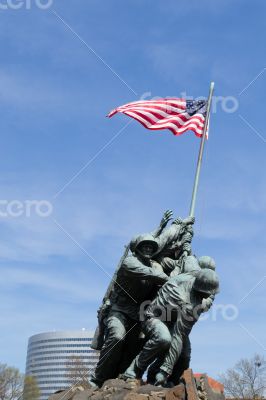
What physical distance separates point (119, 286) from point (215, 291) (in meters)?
1.52

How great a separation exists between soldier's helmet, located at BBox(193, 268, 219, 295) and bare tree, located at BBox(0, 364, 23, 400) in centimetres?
3436

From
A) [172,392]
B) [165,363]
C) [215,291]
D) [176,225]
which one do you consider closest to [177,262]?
[176,225]

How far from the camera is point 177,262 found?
9914mm

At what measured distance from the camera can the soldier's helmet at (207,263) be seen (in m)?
9.12

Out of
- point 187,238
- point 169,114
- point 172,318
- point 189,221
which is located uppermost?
point 169,114

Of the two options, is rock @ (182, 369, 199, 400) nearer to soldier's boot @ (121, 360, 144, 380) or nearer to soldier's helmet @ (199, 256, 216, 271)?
soldier's boot @ (121, 360, 144, 380)

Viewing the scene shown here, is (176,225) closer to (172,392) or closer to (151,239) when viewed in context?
(151,239)

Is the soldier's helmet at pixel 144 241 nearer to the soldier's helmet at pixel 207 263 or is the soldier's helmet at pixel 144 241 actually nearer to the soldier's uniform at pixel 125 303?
the soldier's uniform at pixel 125 303

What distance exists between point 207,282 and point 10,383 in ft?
121

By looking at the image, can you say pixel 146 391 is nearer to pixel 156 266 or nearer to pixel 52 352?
pixel 156 266

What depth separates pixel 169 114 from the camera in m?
14.6

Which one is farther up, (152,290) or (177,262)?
(177,262)

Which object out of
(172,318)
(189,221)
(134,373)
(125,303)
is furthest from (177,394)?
(189,221)

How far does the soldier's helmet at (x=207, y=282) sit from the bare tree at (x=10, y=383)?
113ft
